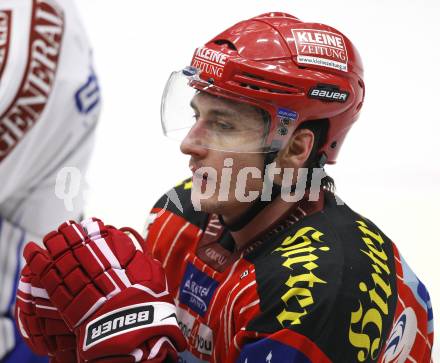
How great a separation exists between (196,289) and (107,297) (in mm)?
247

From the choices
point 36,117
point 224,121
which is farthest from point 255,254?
point 36,117

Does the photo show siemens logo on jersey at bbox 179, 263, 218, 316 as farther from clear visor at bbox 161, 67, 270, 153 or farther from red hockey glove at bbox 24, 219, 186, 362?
clear visor at bbox 161, 67, 270, 153

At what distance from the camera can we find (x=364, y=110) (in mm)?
3398

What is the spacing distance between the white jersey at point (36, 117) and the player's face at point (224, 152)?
0.46 metres

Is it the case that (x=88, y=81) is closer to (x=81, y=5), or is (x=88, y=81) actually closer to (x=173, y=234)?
(x=173, y=234)

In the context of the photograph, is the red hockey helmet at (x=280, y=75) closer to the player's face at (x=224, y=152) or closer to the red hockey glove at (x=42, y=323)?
the player's face at (x=224, y=152)

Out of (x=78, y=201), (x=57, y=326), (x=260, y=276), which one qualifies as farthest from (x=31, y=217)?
(x=260, y=276)

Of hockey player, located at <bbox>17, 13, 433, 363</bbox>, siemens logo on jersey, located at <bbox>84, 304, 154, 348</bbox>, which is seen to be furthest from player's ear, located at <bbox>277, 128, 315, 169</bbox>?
siemens logo on jersey, located at <bbox>84, 304, 154, 348</bbox>

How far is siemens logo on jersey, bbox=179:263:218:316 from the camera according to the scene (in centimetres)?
150

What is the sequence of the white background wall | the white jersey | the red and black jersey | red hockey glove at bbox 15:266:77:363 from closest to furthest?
the red and black jersey
red hockey glove at bbox 15:266:77:363
the white jersey
the white background wall

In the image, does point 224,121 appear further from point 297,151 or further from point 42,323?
point 42,323

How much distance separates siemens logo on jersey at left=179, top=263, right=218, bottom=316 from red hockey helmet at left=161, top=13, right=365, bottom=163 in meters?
0.25
